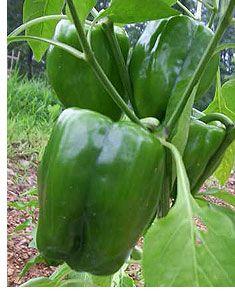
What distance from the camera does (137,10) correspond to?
2.14 ft

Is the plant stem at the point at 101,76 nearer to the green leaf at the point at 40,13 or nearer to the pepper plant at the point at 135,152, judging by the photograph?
the pepper plant at the point at 135,152

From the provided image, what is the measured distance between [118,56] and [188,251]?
0.92 feet

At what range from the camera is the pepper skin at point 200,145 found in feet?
2.38

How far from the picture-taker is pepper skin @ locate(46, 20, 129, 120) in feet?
2.36

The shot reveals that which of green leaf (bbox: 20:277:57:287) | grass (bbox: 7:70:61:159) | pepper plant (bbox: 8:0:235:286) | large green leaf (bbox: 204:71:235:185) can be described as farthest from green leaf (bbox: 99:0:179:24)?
grass (bbox: 7:70:61:159)

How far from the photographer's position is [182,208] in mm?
581

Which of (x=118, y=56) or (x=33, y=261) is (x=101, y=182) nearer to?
(x=118, y=56)

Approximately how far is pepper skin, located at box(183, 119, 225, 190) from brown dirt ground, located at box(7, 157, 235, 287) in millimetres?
1385

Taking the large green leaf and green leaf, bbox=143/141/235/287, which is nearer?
green leaf, bbox=143/141/235/287

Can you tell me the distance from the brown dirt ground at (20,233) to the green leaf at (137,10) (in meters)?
1.51

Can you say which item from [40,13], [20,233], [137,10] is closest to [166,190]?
[137,10]

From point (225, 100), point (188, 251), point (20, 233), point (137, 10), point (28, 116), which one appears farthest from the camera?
point (28, 116)

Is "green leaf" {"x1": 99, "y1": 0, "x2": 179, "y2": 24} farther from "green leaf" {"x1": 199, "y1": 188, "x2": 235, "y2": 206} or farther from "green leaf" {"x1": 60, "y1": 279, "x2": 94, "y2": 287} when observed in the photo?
"green leaf" {"x1": 60, "y1": 279, "x2": 94, "y2": 287}

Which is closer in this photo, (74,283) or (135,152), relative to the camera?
(135,152)
